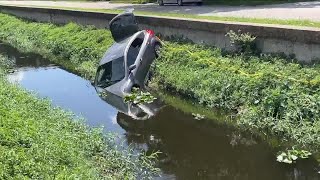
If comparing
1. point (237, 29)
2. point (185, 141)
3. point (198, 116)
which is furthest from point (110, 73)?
point (185, 141)

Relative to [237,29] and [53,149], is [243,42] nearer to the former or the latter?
[237,29]

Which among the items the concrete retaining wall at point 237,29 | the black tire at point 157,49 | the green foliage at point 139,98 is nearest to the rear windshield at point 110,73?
the green foliage at point 139,98

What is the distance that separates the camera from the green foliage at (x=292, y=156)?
8.86 meters

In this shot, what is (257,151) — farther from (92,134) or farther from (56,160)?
(56,160)

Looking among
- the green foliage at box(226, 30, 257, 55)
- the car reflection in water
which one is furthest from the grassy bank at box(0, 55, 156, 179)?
the green foliage at box(226, 30, 257, 55)

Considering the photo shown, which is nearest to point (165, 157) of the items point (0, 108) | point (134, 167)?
point (134, 167)

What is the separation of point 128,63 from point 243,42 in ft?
11.2

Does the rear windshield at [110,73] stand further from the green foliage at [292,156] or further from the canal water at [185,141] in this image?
the green foliage at [292,156]

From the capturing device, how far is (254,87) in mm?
11328

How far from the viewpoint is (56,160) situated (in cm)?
759

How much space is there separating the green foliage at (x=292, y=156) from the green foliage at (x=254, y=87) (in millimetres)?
381

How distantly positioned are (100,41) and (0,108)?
10.6m

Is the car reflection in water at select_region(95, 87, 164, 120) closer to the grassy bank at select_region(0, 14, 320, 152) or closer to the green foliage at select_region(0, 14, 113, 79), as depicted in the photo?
the grassy bank at select_region(0, 14, 320, 152)

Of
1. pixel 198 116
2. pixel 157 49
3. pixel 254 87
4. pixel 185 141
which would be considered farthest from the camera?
pixel 157 49
